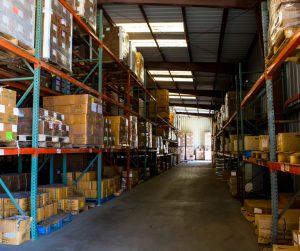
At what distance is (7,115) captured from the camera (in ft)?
15.1

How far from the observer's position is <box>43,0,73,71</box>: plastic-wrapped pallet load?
5.44 metres

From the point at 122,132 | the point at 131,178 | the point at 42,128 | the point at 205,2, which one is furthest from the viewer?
the point at 131,178

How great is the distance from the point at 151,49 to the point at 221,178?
670 cm

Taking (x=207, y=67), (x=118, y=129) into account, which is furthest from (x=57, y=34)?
(x=207, y=67)

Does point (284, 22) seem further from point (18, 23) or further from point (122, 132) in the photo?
point (122, 132)

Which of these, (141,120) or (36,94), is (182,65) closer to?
(141,120)

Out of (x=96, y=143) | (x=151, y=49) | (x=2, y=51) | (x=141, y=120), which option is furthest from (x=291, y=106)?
(x=141, y=120)

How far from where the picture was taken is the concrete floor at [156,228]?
4.65 metres

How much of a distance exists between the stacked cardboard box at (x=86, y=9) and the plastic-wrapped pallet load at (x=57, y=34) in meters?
0.52

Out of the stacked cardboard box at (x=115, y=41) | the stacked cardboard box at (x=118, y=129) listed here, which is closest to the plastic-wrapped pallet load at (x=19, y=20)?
the stacked cardboard box at (x=115, y=41)

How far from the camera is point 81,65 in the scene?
8.89 metres

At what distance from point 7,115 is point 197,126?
3515cm

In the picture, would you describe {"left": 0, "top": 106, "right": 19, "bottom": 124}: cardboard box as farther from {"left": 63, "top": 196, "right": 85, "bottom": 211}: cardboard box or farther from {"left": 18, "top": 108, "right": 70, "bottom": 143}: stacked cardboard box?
{"left": 63, "top": 196, "right": 85, "bottom": 211}: cardboard box

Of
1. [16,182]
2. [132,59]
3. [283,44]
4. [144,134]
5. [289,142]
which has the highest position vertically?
[132,59]
